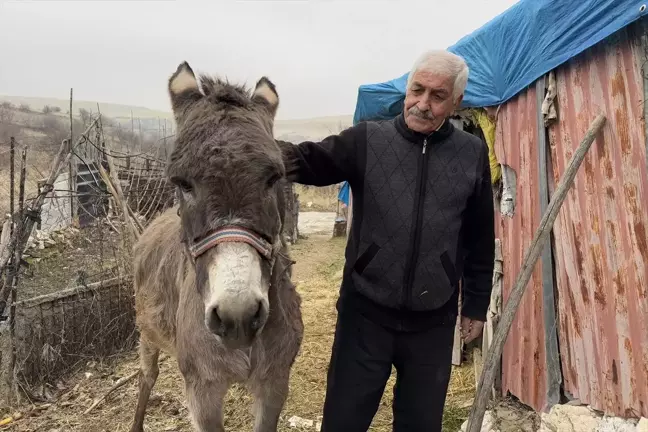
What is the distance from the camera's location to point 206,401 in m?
2.45

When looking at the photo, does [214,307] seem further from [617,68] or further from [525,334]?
[525,334]

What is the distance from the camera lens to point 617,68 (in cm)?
279

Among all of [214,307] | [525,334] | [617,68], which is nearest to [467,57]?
[617,68]

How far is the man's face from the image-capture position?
7.13 feet

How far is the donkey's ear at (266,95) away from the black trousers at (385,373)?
1153 mm

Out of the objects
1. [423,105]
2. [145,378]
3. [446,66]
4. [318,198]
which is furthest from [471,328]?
[318,198]

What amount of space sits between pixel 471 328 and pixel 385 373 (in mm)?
595

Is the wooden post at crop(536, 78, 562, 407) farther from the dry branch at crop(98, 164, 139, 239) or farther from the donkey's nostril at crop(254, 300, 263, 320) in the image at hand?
the dry branch at crop(98, 164, 139, 239)

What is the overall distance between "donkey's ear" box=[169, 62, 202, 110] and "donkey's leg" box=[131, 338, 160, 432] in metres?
2.69

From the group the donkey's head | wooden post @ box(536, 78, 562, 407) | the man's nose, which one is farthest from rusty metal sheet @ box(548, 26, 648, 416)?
the donkey's head

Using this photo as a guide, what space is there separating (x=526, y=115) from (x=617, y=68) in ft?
3.53

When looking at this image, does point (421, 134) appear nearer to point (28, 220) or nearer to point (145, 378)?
point (145, 378)

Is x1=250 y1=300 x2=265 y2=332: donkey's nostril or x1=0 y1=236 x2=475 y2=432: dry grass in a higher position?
x1=250 y1=300 x2=265 y2=332: donkey's nostril

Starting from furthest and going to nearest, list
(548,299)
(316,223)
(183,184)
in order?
1. (316,223)
2. (548,299)
3. (183,184)
